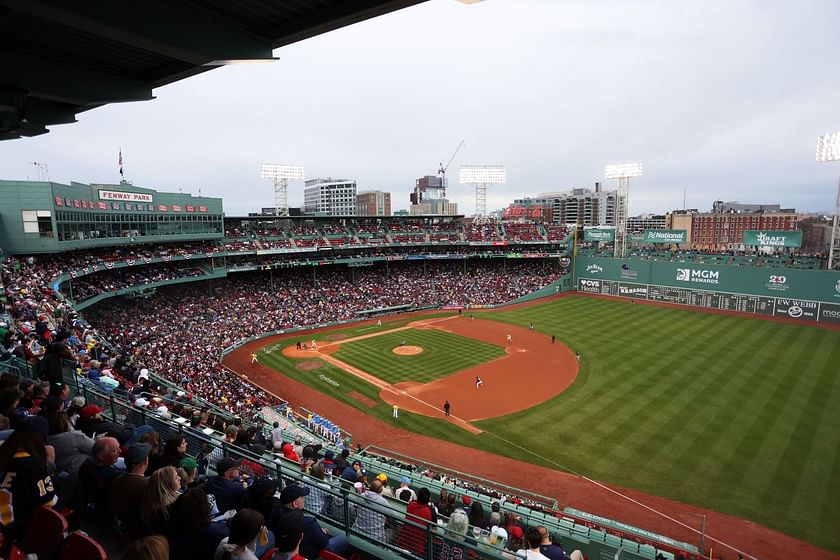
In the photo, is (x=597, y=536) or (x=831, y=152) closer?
(x=597, y=536)

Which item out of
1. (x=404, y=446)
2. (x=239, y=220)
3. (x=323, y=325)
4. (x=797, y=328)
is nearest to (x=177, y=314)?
(x=323, y=325)

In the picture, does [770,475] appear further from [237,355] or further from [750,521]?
[237,355]

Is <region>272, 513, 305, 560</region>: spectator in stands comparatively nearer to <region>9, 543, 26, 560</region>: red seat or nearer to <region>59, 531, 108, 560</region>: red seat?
<region>59, 531, 108, 560</region>: red seat

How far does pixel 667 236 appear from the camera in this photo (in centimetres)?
5378

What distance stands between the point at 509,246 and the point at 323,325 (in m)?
29.3

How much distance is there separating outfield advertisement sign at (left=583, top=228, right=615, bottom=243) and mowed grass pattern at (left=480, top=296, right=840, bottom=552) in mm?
22167

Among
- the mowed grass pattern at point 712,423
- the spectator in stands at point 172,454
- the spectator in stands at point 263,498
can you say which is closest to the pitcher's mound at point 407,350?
the mowed grass pattern at point 712,423

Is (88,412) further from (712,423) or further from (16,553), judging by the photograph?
(712,423)

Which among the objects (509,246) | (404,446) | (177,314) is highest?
(509,246)

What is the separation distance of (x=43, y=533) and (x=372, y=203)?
15136cm

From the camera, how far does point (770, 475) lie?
17484mm

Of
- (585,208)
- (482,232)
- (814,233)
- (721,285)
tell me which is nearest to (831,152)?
(721,285)

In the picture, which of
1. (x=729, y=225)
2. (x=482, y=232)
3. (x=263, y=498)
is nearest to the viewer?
(x=263, y=498)

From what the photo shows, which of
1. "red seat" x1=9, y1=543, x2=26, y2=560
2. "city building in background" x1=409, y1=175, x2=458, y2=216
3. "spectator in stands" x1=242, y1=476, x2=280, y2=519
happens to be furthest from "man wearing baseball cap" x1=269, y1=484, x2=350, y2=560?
"city building in background" x1=409, y1=175, x2=458, y2=216
